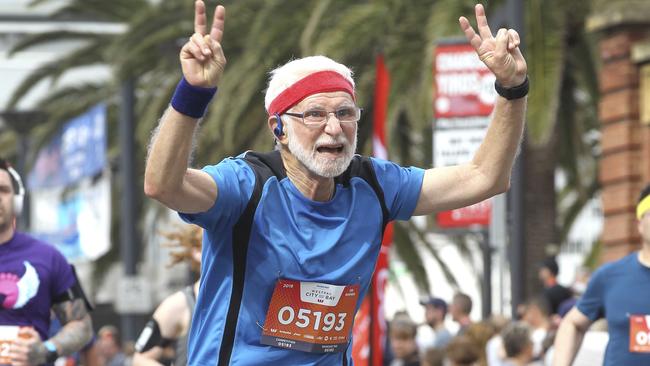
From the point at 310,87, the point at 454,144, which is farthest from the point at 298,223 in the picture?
the point at 454,144

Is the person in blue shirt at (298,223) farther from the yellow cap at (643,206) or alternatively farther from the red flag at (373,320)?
the red flag at (373,320)

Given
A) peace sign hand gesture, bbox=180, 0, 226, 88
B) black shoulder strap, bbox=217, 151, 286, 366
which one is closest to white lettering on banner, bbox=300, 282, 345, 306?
black shoulder strap, bbox=217, 151, 286, 366

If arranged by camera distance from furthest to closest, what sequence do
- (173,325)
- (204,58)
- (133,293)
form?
1. (133,293)
2. (173,325)
3. (204,58)

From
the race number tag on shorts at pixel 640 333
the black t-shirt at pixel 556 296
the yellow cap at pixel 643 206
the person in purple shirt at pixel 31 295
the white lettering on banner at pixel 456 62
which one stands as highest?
the white lettering on banner at pixel 456 62

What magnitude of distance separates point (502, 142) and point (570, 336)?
8.68 ft

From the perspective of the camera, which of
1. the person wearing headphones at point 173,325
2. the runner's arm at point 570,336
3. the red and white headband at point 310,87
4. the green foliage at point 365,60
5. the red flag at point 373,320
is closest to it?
the red and white headband at point 310,87

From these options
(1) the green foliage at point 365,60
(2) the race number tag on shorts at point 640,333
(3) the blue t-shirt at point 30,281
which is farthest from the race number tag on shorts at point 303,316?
(1) the green foliage at point 365,60

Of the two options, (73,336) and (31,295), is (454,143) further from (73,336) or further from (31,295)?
(31,295)

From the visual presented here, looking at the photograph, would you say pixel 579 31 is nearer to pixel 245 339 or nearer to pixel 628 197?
pixel 628 197

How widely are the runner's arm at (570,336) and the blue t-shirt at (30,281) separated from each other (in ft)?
7.27

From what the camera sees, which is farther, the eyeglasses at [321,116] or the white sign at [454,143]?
the white sign at [454,143]

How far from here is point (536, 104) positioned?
57.1 feet

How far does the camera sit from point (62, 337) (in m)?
7.28

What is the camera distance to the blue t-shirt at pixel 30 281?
281 inches
